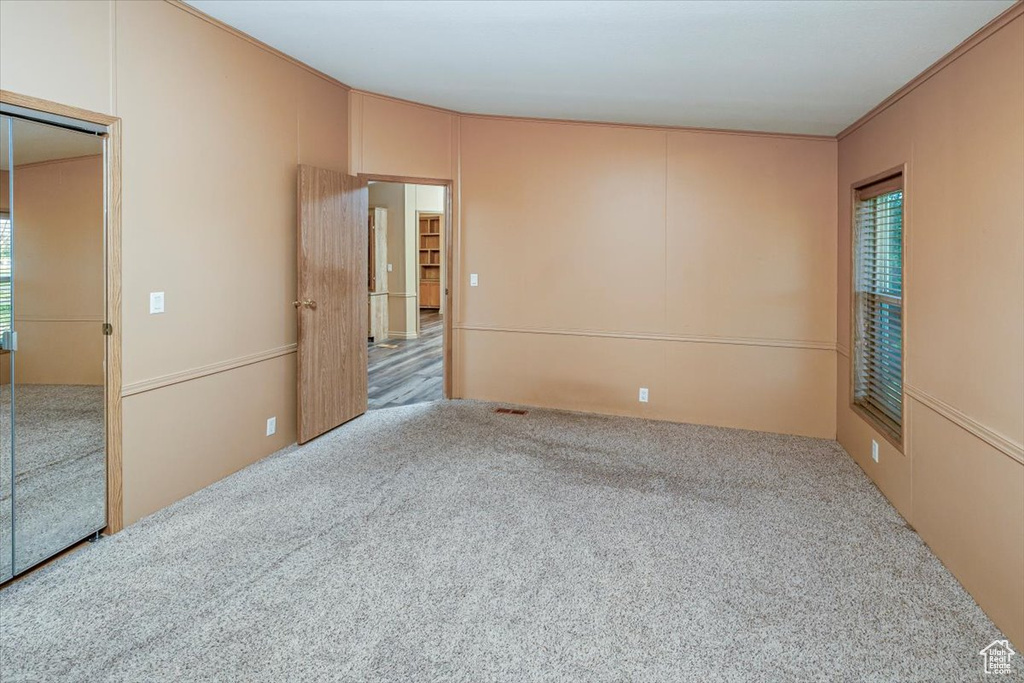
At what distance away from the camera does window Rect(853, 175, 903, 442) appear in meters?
3.58

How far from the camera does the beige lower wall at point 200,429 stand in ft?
9.72

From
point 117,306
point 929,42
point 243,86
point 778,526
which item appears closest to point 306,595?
point 117,306

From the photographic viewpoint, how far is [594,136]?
509cm

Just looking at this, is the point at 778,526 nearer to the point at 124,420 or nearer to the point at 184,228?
the point at 124,420

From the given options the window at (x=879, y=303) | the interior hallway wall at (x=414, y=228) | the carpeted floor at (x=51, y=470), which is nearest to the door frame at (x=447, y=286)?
the carpeted floor at (x=51, y=470)

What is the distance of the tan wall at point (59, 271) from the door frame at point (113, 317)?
0.10 feet

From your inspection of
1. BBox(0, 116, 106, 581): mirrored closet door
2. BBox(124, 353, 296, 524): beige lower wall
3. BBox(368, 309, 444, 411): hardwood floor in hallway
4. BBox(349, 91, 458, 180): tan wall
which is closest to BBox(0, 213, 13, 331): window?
BBox(0, 116, 106, 581): mirrored closet door

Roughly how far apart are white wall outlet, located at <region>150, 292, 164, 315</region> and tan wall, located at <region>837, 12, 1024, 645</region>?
12.3 ft

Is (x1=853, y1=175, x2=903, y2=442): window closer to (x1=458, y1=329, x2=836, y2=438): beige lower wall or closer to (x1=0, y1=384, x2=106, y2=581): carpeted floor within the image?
(x1=458, y1=329, x2=836, y2=438): beige lower wall

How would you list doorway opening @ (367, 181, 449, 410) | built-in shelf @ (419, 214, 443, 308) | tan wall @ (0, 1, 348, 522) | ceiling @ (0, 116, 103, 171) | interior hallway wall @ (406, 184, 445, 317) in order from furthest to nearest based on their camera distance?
built-in shelf @ (419, 214, 443, 308), interior hallway wall @ (406, 184, 445, 317), doorway opening @ (367, 181, 449, 410), tan wall @ (0, 1, 348, 522), ceiling @ (0, 116, 103, 171)

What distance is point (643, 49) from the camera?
327 cm

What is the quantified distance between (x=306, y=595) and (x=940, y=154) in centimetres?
Result: 348

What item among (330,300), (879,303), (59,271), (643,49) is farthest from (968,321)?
(59,271)
